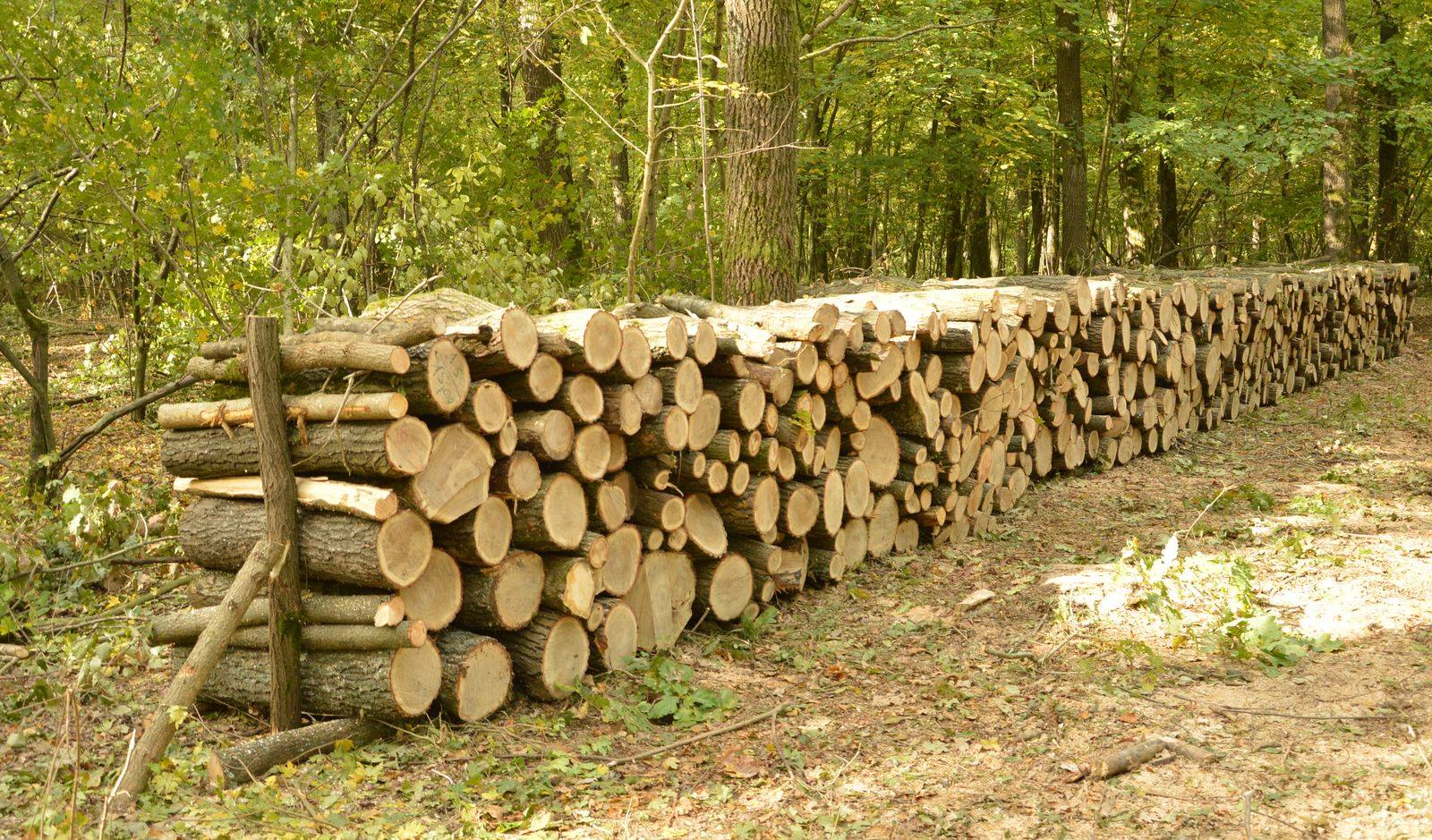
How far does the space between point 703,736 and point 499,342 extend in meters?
1.79

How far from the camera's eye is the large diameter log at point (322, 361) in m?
4.00

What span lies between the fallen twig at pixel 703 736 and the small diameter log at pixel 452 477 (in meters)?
1.16

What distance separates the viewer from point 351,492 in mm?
4043

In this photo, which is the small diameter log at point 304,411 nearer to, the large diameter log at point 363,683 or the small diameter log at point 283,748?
the large diameter log at point 363,683

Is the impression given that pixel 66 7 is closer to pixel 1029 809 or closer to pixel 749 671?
pixel 749 671

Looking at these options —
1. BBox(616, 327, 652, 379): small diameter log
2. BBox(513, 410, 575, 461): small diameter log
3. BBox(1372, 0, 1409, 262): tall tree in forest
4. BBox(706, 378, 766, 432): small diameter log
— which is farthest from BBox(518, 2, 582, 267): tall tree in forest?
BBox(1372, 0, 1409, 262): tall tree in forest

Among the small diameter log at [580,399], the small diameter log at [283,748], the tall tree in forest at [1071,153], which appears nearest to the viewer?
the small diameter log at [283,748]

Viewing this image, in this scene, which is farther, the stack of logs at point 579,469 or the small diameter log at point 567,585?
the small diameter log at point 567,585

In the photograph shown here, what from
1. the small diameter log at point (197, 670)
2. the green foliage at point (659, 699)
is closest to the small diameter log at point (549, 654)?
the green foliage at point (659, 699)

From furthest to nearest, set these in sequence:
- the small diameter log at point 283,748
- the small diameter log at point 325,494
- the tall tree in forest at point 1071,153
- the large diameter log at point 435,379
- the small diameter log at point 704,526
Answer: the tall tree in forest at point 1071,153, the small diameter log at point 704,526, the large diameter log at point 435,379, the small diameter log at point 325,494, the small diameter log at point 283,748

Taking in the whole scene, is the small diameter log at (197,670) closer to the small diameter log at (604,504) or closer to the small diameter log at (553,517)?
the small diameter log at (553,517)

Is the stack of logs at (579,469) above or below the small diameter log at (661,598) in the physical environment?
above

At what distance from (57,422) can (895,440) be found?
8857 mm

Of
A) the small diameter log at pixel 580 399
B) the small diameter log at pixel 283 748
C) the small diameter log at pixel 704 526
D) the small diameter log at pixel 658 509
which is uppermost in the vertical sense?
the small diameter log at pixel 580 399
